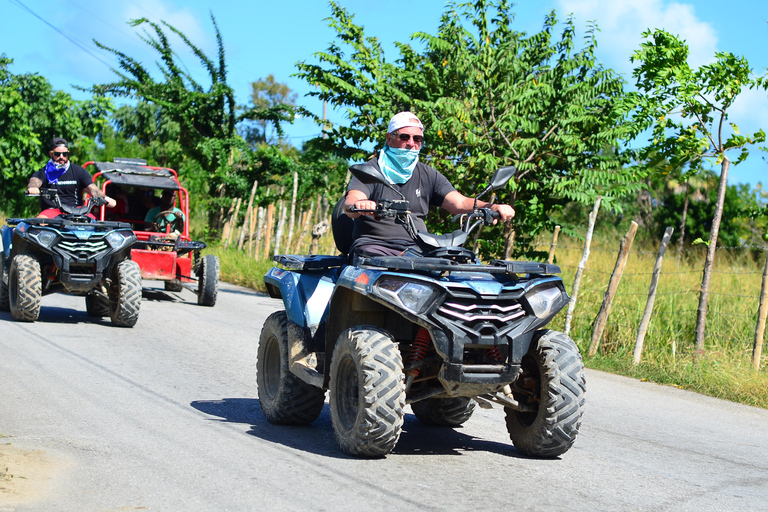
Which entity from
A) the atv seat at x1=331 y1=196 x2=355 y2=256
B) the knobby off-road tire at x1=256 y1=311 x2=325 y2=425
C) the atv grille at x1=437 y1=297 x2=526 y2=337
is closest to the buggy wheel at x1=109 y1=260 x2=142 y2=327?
the knobby off-road tire at x1=256 y1=311 x2=325 y2=425

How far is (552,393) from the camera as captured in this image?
567 centimetres

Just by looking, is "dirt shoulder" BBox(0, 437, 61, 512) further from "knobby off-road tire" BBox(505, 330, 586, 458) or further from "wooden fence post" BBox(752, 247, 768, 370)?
"wooden fence post" BBox(752, 247, 768, 370)

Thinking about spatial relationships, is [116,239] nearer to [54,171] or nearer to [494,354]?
[54,171]

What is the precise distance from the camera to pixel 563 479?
5586 mm

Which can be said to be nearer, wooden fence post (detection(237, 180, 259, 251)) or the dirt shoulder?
the dirt shoulder

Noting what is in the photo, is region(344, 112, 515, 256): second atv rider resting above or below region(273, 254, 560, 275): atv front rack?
above

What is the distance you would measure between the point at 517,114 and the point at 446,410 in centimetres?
865

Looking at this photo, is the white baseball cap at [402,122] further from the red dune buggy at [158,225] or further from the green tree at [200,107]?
the green tree at [200,107]

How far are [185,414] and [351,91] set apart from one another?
10.3 m

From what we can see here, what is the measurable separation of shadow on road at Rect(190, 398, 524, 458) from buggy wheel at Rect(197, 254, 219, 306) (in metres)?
7.90

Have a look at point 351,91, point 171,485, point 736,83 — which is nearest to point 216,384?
point 171,485

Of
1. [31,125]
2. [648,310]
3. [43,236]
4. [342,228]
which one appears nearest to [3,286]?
[43,236]

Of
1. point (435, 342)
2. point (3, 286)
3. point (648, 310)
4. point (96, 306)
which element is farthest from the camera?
point (96, 306)

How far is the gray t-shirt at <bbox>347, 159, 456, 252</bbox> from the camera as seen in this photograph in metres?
6.37
